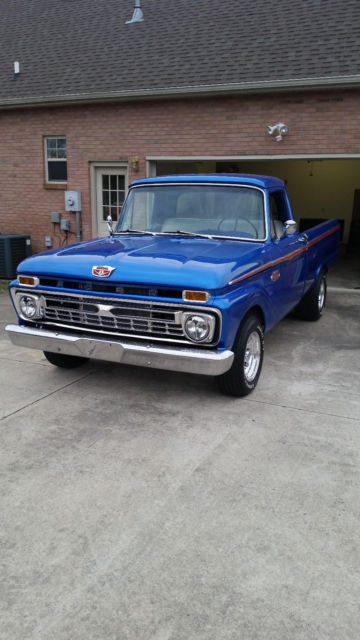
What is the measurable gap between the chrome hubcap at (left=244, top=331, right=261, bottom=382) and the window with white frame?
8040mm

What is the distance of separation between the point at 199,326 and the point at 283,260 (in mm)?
1766

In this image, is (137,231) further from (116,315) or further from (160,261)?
(116,315)

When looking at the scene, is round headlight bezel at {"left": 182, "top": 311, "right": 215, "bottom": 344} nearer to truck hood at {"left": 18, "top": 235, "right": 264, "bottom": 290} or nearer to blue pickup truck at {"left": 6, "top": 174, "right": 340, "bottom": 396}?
blue pickup truck at {"left": 6, "top": 174, "right": 340, "bottom": 396}

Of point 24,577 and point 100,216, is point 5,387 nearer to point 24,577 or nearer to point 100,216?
point 24,577

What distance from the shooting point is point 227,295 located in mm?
4137

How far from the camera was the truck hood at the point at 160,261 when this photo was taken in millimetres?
4097

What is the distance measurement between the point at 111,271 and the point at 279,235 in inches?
80.1

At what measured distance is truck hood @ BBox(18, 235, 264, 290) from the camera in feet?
13.4

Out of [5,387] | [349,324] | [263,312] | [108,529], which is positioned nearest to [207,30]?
[349,324]

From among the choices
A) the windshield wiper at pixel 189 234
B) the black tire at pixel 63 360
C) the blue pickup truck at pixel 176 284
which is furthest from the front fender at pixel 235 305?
the black tire at pixel 63 360

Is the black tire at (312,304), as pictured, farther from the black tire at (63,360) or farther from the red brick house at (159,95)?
the black tire at (63,360)

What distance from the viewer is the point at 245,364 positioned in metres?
4.80

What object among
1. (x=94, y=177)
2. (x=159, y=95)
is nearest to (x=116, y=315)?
(x=159, y=95)

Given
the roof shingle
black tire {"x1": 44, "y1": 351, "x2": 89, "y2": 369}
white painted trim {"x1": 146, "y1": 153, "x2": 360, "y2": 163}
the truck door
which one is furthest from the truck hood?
the roof shingle
